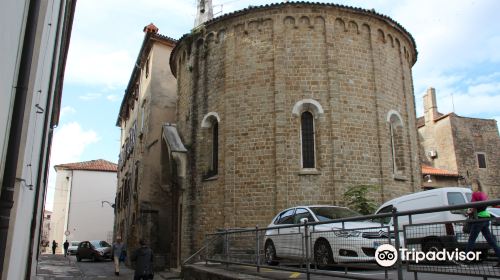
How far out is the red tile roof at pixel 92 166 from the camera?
5169cm

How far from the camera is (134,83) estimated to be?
1266 inches

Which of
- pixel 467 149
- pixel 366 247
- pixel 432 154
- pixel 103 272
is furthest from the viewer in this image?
pixel 432 154

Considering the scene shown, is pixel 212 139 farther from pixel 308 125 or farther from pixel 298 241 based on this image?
pixel 298 241

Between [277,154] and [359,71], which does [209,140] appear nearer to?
[277,154]

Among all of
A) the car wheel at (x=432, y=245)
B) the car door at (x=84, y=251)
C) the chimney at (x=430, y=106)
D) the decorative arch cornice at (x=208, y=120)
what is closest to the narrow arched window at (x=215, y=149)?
the decorative arch cornice at (x=208, y=120)

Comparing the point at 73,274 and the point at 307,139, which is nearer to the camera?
the point at 307,139

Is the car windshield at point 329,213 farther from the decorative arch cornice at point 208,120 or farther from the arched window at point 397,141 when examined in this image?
the decorative arch cornice at point 208,120

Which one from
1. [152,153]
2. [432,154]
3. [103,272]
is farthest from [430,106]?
[103,272]

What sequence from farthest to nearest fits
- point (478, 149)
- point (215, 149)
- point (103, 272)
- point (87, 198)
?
point (87, 198) < point (478, 149) < point (103, 272) < point (215, 149)

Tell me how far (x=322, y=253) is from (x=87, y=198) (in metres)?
47.3

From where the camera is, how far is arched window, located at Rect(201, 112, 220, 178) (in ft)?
60.3

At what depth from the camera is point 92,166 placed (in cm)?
5281

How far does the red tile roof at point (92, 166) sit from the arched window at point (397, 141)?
135 ft

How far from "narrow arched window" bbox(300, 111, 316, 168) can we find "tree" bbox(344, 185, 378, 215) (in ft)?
5.57
